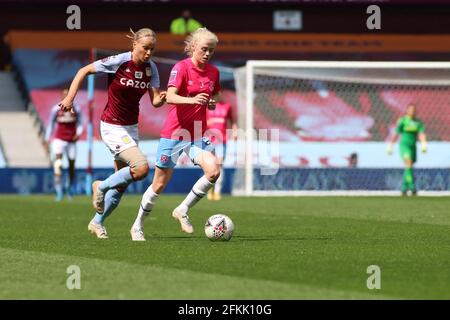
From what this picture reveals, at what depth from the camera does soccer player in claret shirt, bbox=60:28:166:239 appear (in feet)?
37.1

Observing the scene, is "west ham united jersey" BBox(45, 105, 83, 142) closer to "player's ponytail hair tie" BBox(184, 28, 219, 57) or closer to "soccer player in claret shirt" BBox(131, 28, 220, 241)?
"soccer player in claret shirt" BBox(131, 28, 220, 241)

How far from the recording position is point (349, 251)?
1036 cm

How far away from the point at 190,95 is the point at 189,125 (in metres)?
0.31

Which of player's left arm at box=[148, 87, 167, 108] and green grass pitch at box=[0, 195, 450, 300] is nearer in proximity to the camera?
green grass pitch at box=[0, 195, 450, 300]

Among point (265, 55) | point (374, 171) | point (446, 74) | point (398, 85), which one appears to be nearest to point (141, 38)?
point (374, 171)

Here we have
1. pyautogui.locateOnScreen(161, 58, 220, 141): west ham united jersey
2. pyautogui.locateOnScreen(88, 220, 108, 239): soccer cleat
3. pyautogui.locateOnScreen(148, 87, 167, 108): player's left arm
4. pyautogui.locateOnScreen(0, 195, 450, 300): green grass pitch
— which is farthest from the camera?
pyautogui.locateOnScreen(88, 220, 108, 239): soccer cleat

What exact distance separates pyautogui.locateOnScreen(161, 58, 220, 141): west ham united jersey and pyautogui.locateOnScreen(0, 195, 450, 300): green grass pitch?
1099mm

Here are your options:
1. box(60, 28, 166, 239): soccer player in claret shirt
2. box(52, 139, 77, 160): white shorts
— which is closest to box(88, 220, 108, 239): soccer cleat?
box(60, 28, 166, 239): soccer player in claret shirt

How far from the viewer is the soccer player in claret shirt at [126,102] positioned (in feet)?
37.1

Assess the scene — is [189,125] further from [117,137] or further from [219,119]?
[219,119]

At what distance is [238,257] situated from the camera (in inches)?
384

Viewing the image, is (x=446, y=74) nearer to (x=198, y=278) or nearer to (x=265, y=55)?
(x=265, y=55)

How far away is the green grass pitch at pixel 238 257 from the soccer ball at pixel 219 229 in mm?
130
